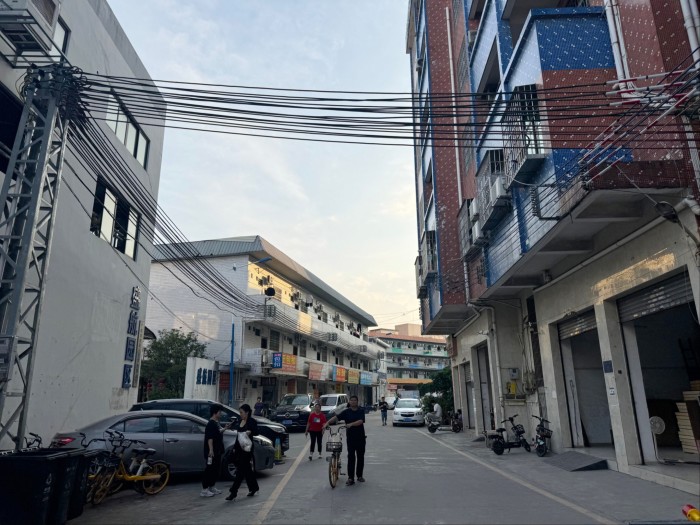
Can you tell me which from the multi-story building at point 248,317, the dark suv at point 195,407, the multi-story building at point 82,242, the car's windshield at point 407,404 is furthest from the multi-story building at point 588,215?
the multi-story building at point 248,317

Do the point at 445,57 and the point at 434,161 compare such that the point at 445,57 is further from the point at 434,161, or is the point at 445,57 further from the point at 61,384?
the point at 61,384

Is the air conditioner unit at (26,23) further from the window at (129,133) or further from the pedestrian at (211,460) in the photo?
the pedestrian at (211,460)

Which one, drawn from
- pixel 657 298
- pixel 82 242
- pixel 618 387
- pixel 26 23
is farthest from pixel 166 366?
pixel 657 298

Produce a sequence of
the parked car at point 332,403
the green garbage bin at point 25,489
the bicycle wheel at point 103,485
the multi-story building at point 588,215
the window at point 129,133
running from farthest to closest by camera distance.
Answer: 1. the parked car at point 332,403
2. the window at point 129,133
3. the bicycle wheel at point 103,485
4. the multi-story building at point 588,215
5. the green garbage bin at point 25,489

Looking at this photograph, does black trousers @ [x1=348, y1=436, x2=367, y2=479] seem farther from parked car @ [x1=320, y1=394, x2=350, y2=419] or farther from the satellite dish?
parked car @ [x1=320, y1=394, x2=350, y2=419]

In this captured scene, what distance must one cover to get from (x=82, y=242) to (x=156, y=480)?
7892 millimetres

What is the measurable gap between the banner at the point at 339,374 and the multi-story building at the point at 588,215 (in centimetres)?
2907

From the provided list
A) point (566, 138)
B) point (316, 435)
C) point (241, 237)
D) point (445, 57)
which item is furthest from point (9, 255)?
point (241, 237)

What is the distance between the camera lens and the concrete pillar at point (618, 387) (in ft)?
32.8

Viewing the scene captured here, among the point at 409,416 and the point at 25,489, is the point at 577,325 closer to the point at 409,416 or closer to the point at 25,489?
the point at 25,489

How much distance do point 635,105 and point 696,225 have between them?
80.8 inches

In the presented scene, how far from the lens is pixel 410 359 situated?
9038 centimetres

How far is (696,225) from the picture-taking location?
762 centimetres

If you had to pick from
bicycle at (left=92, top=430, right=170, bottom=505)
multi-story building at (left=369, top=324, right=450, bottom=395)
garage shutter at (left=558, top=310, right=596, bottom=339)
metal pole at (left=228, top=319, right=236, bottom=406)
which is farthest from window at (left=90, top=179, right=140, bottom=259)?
multi-story building at (left=369, top=324, right=450, bottom=395)
